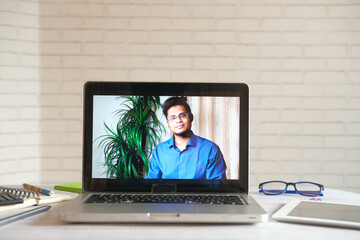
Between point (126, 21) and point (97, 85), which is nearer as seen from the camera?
Result: point (97, 85)

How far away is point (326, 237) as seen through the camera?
2.40 ft

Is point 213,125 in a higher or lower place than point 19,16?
lower

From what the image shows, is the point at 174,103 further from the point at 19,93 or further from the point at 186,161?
the point at 19,93

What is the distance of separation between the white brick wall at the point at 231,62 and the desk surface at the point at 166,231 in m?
1.60

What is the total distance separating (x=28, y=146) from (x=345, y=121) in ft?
5.65

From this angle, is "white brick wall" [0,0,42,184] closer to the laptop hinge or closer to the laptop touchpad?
the laptop hinge

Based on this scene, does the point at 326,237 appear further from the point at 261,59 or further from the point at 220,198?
the point at 261,59

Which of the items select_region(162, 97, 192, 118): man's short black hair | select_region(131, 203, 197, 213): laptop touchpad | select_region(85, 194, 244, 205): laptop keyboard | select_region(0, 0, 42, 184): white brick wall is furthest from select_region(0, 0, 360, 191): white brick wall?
select_region(131, 203, 197, 213): laptop touchpad

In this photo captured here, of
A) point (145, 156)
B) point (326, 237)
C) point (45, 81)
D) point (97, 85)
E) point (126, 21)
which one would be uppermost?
point (126, 21)

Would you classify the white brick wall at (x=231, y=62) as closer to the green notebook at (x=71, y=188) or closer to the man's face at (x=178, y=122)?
the green notebook at (x=71, y=188)

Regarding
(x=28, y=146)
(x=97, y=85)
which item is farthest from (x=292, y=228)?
(x=28, y=146)

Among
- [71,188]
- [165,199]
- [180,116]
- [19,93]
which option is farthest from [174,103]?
[19,93]

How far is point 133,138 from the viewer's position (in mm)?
1051

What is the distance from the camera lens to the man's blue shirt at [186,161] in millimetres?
1041
